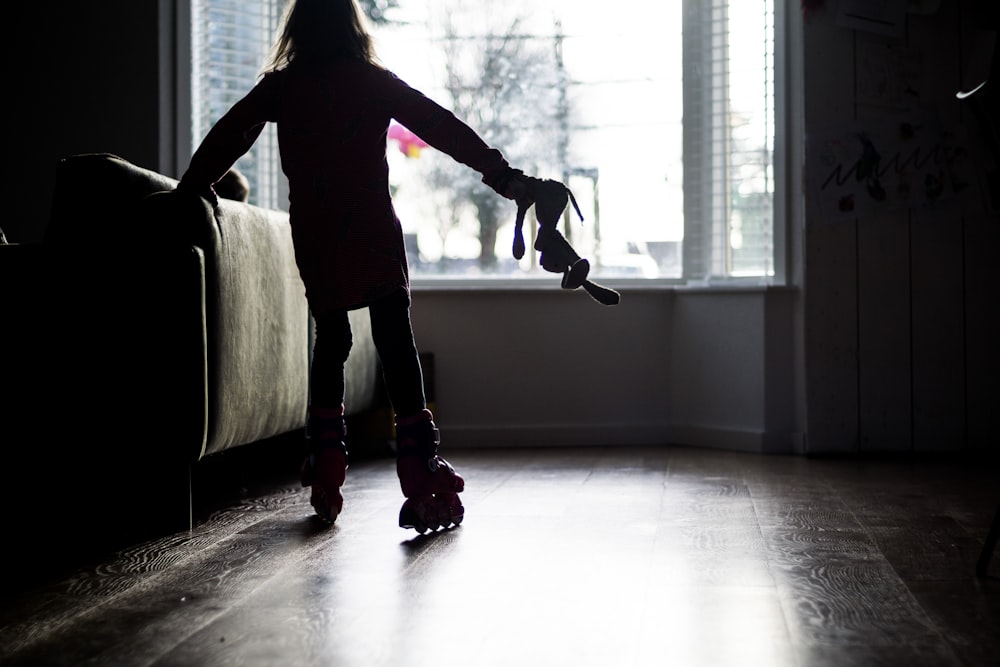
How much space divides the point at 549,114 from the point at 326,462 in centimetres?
202

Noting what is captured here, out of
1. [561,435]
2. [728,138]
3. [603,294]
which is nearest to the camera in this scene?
[603,294]

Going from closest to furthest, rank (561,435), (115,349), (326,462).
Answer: (115,349)
(326,462)
(561,435)

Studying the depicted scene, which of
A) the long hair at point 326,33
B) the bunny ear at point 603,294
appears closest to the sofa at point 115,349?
the long hair at point 326,33

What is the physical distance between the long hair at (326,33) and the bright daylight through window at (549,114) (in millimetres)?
1664

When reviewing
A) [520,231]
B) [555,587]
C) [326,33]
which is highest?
[326,33]

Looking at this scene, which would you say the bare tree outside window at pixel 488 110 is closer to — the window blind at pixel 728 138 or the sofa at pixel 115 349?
the window blind at pixel 728 138

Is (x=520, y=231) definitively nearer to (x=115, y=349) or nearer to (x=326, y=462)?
(x=326, y=462)

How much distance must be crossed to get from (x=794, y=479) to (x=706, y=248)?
112 centimetres

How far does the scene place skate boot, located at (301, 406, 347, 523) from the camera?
2154 mm

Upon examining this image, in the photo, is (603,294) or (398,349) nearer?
(603,294)

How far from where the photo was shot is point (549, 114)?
379cm

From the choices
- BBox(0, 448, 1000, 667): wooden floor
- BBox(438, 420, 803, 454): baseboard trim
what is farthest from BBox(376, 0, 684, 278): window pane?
BBox(0, 448, 1000, 667): wooden floor

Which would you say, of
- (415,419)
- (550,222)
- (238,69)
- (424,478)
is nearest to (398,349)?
(415,419)

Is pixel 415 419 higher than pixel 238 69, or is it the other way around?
pixel 238 69
